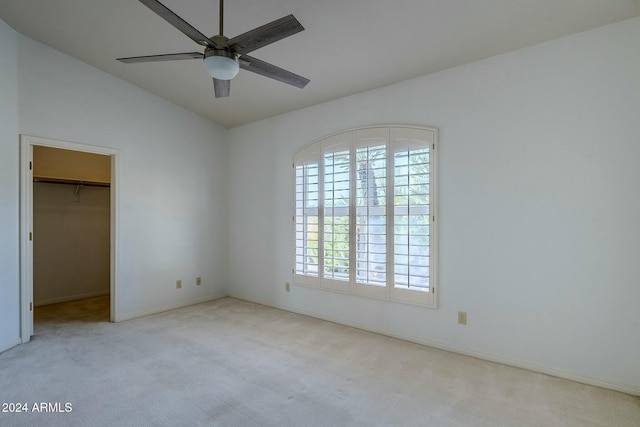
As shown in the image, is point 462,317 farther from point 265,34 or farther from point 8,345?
point 8,345

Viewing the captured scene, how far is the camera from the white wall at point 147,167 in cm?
346

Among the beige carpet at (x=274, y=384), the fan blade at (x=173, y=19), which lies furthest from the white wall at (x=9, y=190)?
the fan blade at (x=173, y=19)

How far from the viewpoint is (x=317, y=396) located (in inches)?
90.4

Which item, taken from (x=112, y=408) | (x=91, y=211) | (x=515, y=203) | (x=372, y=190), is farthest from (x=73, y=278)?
(x=515, y=203)

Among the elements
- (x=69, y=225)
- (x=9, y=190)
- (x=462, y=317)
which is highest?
(x=9, y=190)

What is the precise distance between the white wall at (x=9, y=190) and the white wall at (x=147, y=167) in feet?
0.23

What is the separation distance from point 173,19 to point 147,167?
9.93 ft

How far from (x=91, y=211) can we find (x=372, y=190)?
15.1 feet

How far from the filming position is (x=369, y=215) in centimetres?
356

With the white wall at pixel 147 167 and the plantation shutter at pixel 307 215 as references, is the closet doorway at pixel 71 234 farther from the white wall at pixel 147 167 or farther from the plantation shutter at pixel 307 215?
the plantation shutter at pixel 307 215

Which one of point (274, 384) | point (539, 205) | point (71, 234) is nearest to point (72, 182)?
point (71, 234)

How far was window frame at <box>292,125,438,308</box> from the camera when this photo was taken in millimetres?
3199

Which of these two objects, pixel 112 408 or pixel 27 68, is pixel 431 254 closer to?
pixel 112 408

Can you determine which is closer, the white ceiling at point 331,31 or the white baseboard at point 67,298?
the white ceiling at point 331,31
